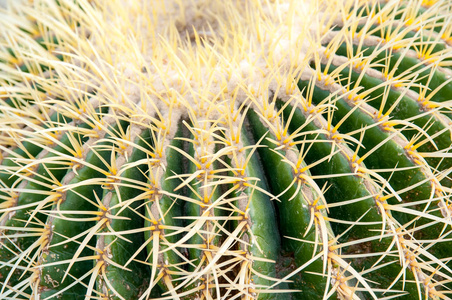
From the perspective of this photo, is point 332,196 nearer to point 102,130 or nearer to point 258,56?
point 258,56

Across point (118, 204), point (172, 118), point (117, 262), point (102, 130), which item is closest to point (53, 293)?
point (117, 262)

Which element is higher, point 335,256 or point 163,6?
point 163,6

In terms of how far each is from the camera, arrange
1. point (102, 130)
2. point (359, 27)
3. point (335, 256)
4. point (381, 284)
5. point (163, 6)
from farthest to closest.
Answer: point (163, 6), point (359, 27), point (102, 130), point (381, 284), point (335, 256)

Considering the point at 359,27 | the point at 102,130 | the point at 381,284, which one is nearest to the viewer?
the point at 381,284

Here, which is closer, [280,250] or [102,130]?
[280,250]

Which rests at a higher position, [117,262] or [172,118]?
[172,118]

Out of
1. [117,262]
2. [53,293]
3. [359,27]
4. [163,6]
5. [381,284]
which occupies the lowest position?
[381,284]

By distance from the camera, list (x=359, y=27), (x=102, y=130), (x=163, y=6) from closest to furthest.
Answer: (x=102, y=130), (x=359, y=27), (x=163, y=6)

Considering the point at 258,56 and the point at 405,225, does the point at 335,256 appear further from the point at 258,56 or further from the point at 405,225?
the point at 258,56

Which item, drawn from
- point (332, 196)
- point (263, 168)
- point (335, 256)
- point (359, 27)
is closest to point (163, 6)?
point (359, 27)
